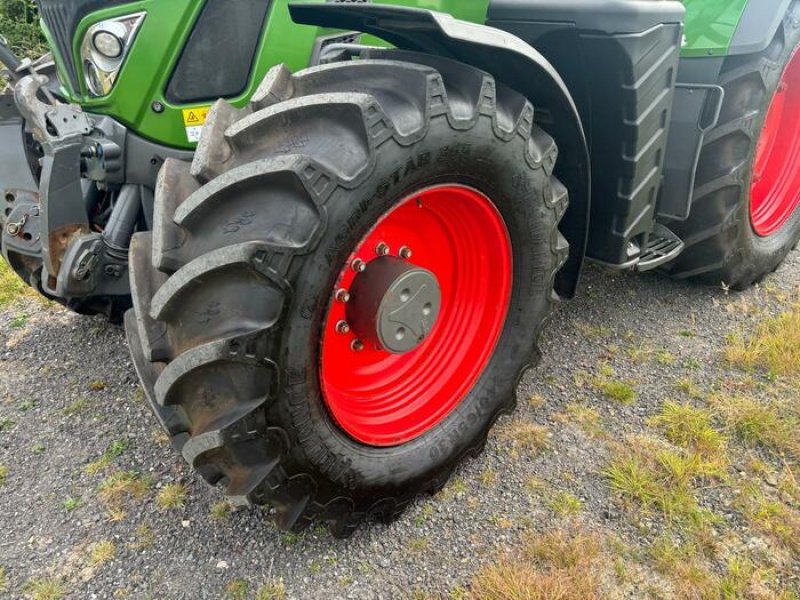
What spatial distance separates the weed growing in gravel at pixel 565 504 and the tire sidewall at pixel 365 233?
0.31 m

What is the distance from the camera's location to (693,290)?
3.43 metres

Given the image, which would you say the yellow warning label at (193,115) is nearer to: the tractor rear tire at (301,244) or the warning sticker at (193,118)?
the warning sticker at (193,118)

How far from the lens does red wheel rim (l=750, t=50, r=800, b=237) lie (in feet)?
11.4

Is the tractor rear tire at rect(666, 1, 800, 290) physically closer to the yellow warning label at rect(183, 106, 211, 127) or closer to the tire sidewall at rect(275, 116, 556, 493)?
the tire sidewall at rect(275, 116, 556, 493)

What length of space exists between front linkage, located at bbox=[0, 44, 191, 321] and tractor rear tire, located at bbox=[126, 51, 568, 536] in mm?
292

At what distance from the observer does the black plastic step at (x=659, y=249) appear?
274 cm

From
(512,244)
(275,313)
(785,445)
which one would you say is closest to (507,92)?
(512,244)

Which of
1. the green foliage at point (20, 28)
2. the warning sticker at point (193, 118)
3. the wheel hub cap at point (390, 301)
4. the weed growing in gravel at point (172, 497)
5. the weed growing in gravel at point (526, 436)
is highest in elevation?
the warning sticker at point (193, 118)

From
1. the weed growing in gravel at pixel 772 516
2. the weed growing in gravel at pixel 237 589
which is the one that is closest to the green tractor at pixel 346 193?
the weed growing in gravel at pixel 237 589

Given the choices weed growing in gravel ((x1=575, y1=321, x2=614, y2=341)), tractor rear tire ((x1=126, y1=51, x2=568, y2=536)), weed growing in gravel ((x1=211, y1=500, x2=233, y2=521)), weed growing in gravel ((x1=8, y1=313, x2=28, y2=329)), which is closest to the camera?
tractor rear tire ((x1=126, y1=51, x2=568, y2=536))

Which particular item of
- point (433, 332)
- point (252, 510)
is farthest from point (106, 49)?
point (252, 510)

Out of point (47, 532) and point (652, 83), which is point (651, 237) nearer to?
point (652, 83)

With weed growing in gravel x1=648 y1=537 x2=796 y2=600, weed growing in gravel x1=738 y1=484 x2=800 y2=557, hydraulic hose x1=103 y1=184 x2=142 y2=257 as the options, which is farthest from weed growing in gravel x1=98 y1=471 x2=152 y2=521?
weed growing in gravel x1=738 y1=484 x2=800 y2=557

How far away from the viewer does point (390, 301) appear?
1.87 meters
